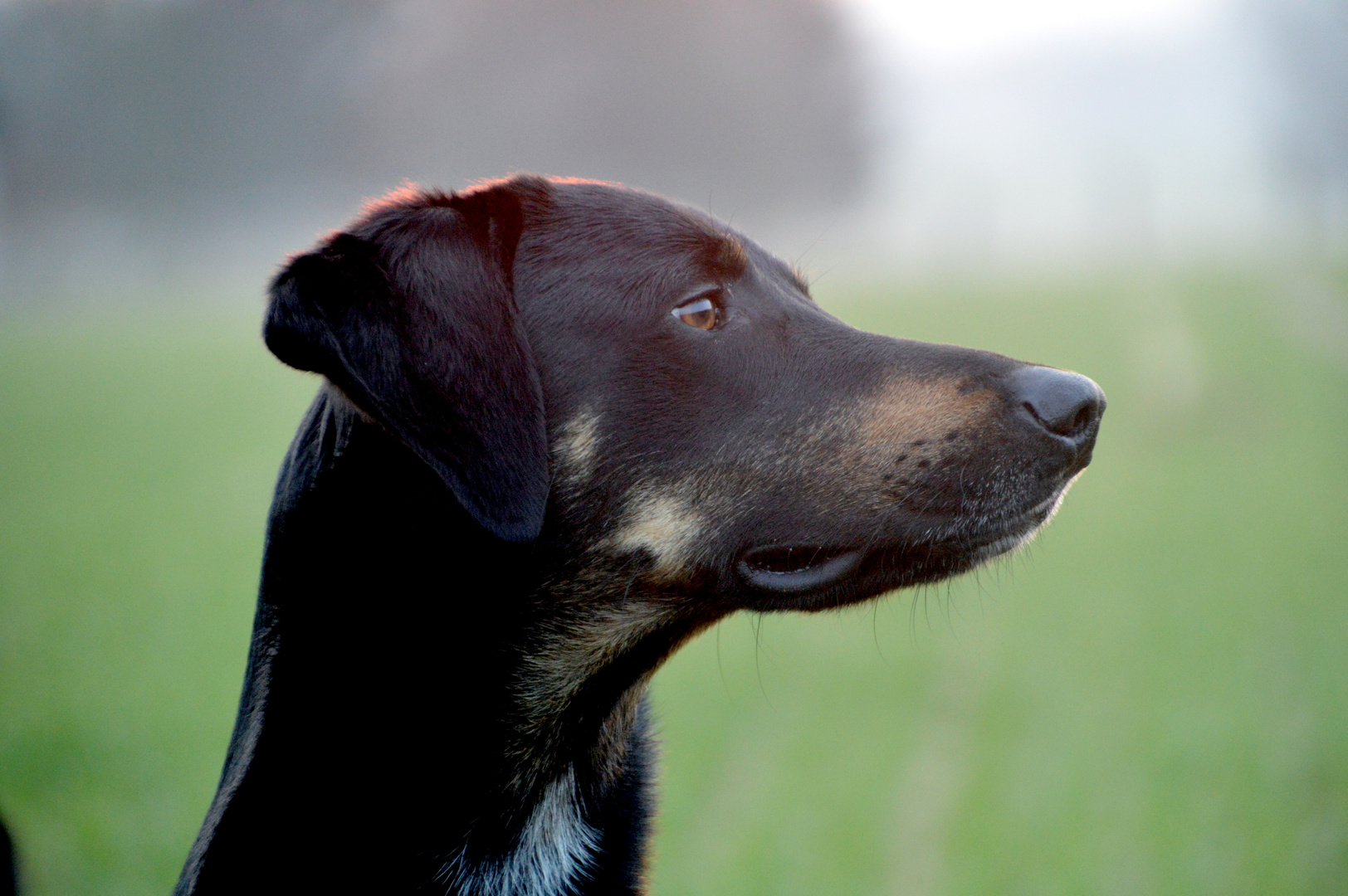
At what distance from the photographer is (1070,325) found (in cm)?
2458

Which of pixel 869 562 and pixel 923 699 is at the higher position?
pixel 869 562

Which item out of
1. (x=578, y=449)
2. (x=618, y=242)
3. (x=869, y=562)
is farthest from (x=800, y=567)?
(x=618, y=242)

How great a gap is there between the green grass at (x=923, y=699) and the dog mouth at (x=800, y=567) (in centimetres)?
29

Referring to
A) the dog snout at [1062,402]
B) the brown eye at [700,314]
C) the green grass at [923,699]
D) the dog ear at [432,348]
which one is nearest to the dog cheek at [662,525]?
the dog ear at [432,348]

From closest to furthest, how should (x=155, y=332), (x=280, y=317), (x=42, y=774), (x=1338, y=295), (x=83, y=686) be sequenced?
(x=280, y=317), (x=42, y=774), (x=83, y=686), (x=1338, y=295), (x=155, y=332)

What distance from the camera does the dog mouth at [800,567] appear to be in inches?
87.7

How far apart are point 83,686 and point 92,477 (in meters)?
8.25

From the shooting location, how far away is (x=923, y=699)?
21.5 ft

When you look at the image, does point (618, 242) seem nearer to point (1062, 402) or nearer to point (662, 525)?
point (662, 525)

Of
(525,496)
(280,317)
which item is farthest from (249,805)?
(280,317)

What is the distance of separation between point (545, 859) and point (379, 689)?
57 centimetres

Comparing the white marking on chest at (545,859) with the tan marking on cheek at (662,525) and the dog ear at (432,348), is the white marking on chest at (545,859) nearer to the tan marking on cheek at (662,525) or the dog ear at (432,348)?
the tan marking on cheek at (662,525)

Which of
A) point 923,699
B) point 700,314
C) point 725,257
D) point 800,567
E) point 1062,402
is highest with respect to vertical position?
point 725,257

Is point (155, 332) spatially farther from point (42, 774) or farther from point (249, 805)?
point (249, 805)
